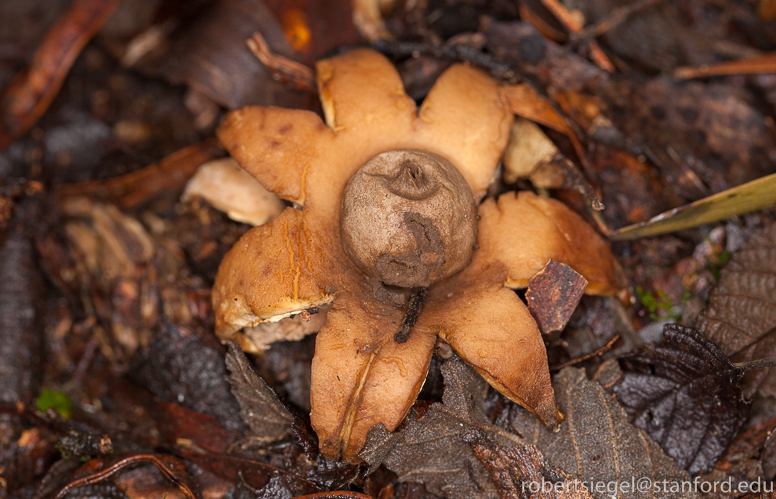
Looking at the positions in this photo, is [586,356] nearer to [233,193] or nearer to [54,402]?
[233,193]

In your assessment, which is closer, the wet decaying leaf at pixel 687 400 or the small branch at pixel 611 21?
the wet decaying leaf at pixel 687 400

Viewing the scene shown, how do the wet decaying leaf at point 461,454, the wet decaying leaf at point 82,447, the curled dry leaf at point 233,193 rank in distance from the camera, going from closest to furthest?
the wet decaying leaf at point 461,454 < the wet decaying leaf at point 82,447 < the curled dry leaf at point 233,193

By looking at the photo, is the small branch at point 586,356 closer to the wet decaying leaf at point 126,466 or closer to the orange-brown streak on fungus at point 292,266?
the orange-brown streak on fungus at point 292,266

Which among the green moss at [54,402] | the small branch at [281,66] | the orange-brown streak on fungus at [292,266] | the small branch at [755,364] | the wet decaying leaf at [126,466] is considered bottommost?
the small branch at [755,364]

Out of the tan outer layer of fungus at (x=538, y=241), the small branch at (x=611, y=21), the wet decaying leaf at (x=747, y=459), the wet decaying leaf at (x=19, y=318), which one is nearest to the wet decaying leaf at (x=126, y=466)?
the wet decaying leaf at (x=19, y=318)

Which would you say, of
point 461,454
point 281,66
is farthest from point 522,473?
point 281,66

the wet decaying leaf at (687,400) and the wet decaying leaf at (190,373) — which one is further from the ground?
the wet decaying leaf at (190,373)

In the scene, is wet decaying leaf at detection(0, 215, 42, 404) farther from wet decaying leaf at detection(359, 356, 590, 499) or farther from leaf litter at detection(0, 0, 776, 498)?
wet decaying leaf at detection(359, 356, 590, 499)

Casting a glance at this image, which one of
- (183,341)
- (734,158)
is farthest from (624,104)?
(183,341)

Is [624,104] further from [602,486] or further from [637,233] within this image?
[602,486]
